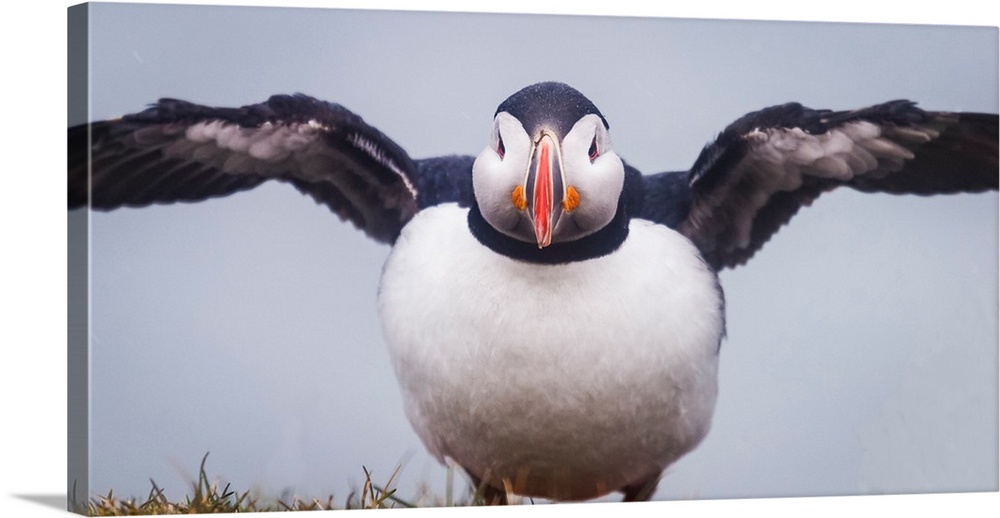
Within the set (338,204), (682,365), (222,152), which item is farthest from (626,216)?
(222,152)

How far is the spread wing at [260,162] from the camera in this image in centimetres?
718

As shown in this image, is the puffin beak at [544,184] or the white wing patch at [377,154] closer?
the puffin beak at [544,184]

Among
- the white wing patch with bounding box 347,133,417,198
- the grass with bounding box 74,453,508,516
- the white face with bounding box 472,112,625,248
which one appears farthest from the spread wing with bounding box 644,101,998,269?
the grass with bounding box 74,453,508,516

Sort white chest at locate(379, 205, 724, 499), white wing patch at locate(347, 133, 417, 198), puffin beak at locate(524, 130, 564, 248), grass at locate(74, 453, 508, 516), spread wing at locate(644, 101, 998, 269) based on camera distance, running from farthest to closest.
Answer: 1. spread wing at locate(644, 101, 998, 269)
2. white wing patch at locate(347, 133, 417, 198)
3. white chest at locate(379, 205, 724, 499)
4. grass at locate(74, 453, 508, 516)
5. puffin beak at locate(524, 130, 564, 248)

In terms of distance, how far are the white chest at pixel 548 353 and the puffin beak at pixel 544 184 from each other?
1.29 ft

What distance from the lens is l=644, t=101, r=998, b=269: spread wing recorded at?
7.82 m

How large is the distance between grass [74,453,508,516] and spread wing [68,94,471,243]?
1031 millimetres

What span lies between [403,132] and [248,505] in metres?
1.59

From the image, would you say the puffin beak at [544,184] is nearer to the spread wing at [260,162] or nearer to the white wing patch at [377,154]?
the spread wing at [260,162]

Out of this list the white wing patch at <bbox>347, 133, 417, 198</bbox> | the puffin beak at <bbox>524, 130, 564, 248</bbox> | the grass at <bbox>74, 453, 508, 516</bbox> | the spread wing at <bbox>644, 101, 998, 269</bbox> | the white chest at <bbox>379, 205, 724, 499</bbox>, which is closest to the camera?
the puffin beak at <bbox>524, 130, 564, 248</bbox>

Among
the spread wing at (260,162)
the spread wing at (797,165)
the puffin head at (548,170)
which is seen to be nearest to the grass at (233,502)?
the spread wing at (260,162)

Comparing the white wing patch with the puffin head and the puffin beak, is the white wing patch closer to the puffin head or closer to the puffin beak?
the puffin head

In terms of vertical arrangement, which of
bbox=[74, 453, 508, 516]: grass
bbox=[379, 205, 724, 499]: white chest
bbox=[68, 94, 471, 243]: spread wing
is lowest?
bbox=[74, 453, 508, 516]: grass

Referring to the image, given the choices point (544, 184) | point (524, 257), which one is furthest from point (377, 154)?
point (544, 184)
